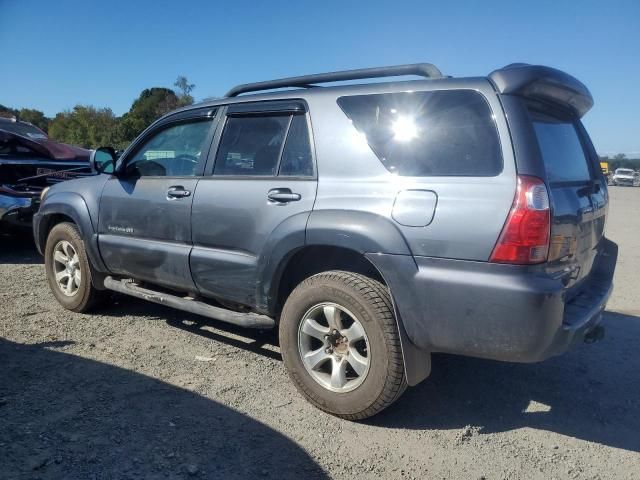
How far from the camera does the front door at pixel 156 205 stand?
13.1 feet

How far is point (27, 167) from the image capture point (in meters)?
7.85

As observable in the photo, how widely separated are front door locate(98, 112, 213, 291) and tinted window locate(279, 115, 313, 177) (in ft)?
2.54

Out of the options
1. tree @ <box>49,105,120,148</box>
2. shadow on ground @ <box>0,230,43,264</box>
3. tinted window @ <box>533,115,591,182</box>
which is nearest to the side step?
tinted window @ <box>533,115,591,182</box>

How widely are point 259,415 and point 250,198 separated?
1.39m

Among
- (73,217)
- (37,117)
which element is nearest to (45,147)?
(73,217)

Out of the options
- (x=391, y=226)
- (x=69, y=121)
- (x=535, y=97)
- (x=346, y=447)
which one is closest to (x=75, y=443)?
(x=346, y=447)

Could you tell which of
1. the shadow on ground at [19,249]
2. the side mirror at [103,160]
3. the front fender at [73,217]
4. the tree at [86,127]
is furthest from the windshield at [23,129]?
the tree at [86,127]

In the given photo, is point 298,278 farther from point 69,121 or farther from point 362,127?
point 69,121

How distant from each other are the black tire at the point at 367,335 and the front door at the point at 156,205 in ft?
3.55

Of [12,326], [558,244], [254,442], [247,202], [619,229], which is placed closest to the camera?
[558,244]

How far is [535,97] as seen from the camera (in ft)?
9.68

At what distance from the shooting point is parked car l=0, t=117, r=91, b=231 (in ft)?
23.6

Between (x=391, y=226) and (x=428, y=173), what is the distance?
0.36 metres

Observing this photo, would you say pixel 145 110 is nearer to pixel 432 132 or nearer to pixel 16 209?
pixel 16 209
